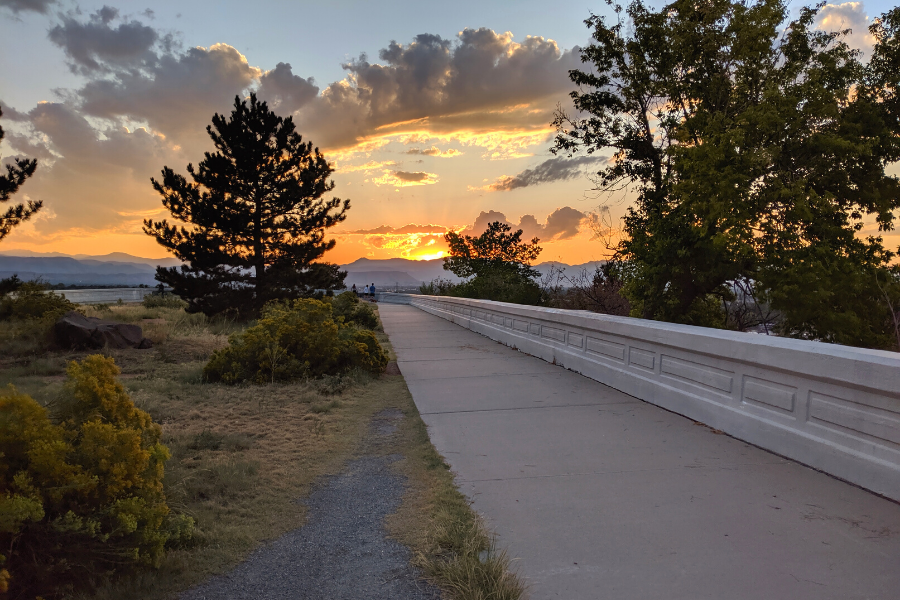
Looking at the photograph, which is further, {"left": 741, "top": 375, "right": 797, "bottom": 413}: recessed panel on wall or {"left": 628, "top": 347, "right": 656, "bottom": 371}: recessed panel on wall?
{"left": 628, "top": 347, "right": 656, "bottom": 371}: recessed panel on wall

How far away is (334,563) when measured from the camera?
10.5 feet

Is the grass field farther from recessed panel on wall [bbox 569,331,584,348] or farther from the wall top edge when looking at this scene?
recessed panel on wall [bbox 569,331,584,348]

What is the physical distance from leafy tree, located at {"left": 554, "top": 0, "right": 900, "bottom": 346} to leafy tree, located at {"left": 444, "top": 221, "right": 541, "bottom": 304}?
8561 mm

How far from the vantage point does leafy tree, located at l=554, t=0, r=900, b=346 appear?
13.0m

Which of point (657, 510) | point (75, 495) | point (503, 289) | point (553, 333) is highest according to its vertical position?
point (503, 289)

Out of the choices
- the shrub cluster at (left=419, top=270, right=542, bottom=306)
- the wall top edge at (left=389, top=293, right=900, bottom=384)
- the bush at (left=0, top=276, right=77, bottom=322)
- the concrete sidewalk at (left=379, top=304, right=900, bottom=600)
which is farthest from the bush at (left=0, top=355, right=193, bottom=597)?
the shrub cluster at (left=419, top=270, right=542, bottom=306)

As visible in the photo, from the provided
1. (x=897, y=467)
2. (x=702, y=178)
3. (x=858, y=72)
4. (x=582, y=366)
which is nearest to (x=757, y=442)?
(x=897, y=467)

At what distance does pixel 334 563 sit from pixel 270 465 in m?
2.02

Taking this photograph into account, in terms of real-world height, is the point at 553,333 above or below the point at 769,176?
below

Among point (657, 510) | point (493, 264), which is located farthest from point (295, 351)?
point (493, 264)

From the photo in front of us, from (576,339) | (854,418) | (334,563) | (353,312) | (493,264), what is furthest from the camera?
(493,264)

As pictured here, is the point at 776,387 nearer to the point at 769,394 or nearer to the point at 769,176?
the point at 769,394

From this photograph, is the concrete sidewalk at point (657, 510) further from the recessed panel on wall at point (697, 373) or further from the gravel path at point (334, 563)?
the gravel path at point (334, 563)

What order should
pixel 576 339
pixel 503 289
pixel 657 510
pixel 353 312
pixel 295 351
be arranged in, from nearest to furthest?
pixel 657 510 → pixel 576 339 → pixel 295 351 → pixel 353 312 → pixel 503 289
